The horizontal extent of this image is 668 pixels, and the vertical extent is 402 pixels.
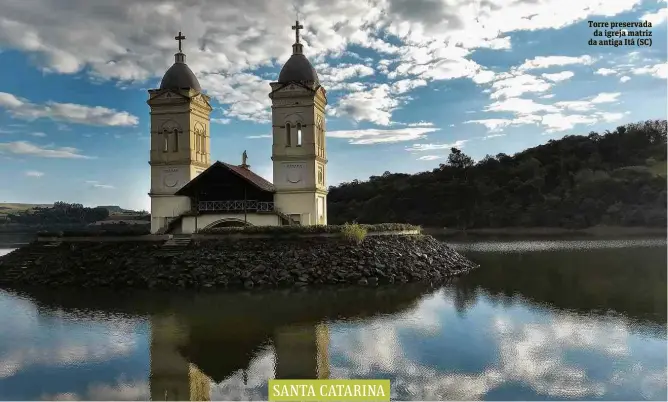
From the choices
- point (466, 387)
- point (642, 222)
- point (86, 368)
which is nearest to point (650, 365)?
point (466, 387)

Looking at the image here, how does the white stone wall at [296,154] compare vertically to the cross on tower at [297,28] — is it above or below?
below

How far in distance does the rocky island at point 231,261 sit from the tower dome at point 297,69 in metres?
11.1

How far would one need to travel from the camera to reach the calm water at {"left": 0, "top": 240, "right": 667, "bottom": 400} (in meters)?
12.0

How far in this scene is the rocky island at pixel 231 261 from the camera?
90.3 ft

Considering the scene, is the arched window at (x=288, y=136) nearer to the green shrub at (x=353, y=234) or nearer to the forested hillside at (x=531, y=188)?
the green shrub at (x=353, y=234)

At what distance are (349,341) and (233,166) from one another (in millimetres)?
22122

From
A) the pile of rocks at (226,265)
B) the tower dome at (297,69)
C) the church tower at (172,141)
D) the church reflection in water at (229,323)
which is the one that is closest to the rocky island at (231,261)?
the pile of rocks at (226,265)

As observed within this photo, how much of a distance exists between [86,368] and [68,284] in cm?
1682

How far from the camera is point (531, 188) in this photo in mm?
89812

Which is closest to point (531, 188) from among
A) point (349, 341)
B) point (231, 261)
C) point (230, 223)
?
point (230, 223)

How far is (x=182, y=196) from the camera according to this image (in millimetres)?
36500

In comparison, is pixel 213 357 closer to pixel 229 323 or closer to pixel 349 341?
pixel 349 341

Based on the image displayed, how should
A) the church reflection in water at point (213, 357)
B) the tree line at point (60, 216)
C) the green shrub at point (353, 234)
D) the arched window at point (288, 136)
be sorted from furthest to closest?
the tree line at point (60, 216) → the arched window at point (288, 136) → the green shrub at point (353, 234) → the church reflection in water at point (213, 357)

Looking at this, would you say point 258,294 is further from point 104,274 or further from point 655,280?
point 655,280
